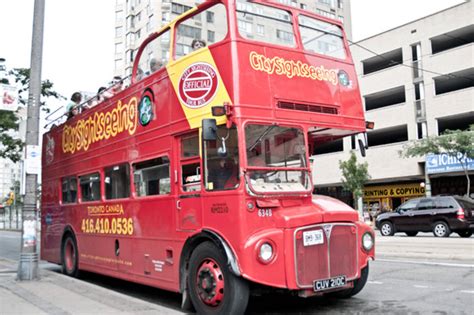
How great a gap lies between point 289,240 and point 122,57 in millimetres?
61134

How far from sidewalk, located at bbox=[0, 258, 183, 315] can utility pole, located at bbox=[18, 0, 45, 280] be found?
24.8 inches

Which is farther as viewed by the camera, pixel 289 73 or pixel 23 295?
pixel 23 295

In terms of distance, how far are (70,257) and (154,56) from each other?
5857mm

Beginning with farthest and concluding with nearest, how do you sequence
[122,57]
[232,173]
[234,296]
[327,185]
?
[122,57] → [327,185] → [232,173] → [234,296]

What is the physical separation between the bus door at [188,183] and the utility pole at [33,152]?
471 cm

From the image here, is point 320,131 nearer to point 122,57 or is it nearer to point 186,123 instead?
point 186,123

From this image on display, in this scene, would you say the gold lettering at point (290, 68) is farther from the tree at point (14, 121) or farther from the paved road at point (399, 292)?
the tree at point (14, 121)

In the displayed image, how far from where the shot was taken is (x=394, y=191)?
39.8 meters

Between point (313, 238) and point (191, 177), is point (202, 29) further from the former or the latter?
point (313, 238)

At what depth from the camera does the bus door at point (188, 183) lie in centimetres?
688

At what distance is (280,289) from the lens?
6.26m

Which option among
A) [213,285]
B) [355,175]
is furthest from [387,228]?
[213,285]

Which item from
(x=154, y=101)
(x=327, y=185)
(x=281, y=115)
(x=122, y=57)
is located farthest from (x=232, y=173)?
(x=122, y=57)

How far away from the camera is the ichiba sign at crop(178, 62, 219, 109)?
22.0 feet
